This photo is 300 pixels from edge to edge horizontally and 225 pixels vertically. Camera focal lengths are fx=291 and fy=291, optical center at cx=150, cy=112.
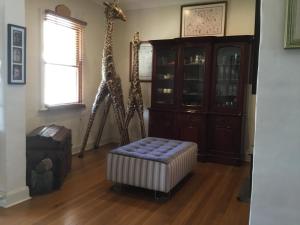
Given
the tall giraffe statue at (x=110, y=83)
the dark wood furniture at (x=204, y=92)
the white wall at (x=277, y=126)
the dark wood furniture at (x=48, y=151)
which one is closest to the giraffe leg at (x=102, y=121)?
the tall giraffe statue at (x=110, y=83)

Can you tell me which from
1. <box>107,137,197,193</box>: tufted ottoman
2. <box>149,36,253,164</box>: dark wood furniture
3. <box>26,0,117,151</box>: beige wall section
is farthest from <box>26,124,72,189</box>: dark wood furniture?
<box>149,36,253,164</box>: dark wood furniture

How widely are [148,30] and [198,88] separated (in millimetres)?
1541

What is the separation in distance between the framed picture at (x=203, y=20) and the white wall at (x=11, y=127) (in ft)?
9.69

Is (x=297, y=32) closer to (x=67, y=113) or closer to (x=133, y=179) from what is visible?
(x=133, y=179)

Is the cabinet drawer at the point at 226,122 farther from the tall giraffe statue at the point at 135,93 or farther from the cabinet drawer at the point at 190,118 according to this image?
the tall giraffe statue at the point at 135,93

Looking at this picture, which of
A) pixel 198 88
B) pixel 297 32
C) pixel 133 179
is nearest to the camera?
pixel 297 32

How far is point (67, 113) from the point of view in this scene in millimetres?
4754

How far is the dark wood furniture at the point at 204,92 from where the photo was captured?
454 centimetres

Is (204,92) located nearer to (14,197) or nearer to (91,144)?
(91,144)

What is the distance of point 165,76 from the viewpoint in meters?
5.12

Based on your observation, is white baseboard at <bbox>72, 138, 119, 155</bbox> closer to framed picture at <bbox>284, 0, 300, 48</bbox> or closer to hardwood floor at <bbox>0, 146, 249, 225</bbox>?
hardwood floor at <bbox>0, 146, 249, 225</bbox>

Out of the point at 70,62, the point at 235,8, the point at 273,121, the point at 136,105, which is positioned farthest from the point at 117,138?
the point at 273,121

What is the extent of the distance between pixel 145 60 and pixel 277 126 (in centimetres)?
440

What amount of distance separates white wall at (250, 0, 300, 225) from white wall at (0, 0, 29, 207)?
2.38 meters
